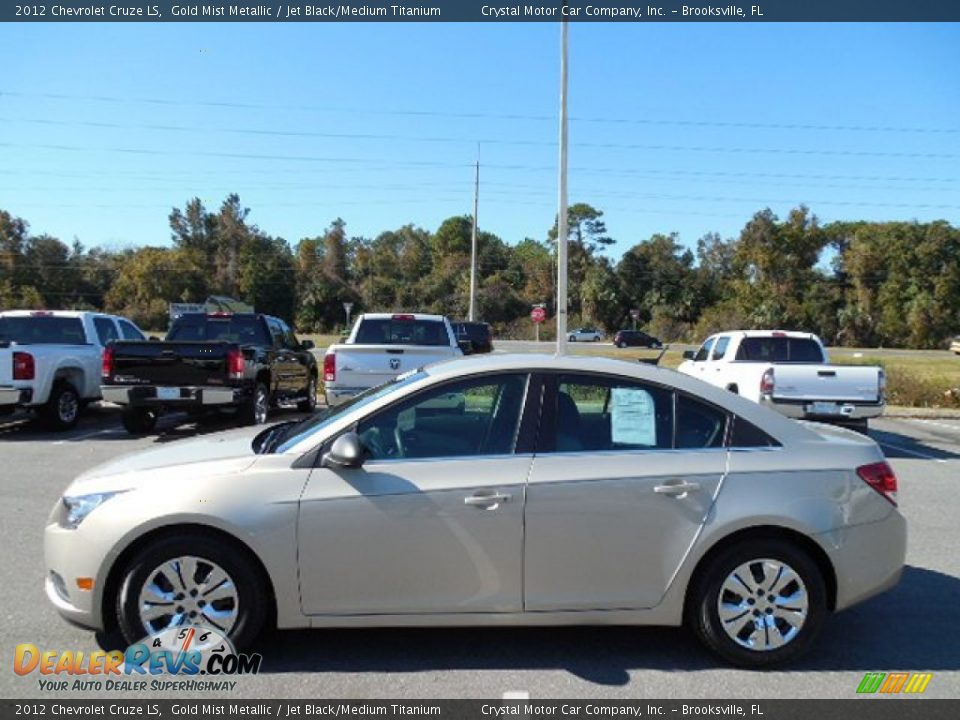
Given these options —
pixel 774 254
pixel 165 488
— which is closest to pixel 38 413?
pixel 165 488

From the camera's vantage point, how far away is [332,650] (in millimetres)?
4109

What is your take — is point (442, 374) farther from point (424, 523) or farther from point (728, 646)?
point (728, 646)

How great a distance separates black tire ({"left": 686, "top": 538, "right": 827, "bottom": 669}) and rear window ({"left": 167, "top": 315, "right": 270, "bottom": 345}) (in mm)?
10730

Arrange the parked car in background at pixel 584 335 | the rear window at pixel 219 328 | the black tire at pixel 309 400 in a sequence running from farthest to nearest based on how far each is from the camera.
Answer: the parked car in background at pixel 584 335, the black tire at pixel 309 400, the rear window at pixel 219 328

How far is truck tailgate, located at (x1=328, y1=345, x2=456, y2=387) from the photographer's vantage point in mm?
10805

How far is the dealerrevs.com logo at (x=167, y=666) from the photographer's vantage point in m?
3.76

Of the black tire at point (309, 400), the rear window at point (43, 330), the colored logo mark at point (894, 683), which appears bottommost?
the colored logo mark at point (894, 683)

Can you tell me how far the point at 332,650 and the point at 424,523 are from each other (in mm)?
920

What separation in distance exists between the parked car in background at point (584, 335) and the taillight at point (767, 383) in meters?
58.0

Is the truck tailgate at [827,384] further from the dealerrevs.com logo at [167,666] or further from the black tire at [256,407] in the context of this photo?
the dealerrevs.com logo at [167,666]

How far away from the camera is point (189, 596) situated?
3.83m

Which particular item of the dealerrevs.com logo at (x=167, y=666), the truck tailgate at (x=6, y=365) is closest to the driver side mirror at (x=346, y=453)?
the dealerrevs.com logo at (x=167, y=666)

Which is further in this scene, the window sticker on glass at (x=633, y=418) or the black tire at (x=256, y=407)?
the black tire at (x=256, y=407)
